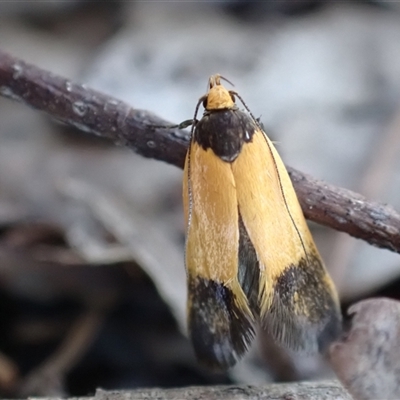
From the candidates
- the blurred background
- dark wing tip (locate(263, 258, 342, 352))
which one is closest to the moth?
dark wing tip (locate(263, 258, 342, 352))

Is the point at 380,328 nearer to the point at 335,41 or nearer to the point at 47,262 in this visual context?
the point at 47,262

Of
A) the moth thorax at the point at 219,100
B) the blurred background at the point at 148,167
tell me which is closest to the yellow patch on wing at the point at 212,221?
the moth thorax at the point at 219,100

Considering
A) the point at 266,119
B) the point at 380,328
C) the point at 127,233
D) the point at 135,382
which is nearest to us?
the point at 380,328

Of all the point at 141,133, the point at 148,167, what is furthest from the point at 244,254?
the point at 148,167

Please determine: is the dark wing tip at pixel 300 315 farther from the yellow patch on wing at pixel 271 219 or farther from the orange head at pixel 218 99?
the orange head at pixel 218 99

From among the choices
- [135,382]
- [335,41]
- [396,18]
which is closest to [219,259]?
[135,382]
